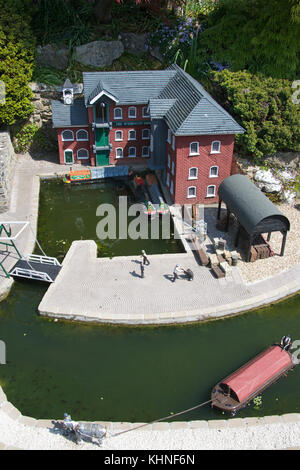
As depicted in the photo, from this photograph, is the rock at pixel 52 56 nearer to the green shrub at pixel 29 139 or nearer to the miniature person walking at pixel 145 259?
the green shrub at pixel 29 139

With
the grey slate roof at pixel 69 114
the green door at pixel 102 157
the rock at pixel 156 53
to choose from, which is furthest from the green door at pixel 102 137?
the rock at pixel 156 53

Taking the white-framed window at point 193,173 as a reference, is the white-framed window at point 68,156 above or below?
below

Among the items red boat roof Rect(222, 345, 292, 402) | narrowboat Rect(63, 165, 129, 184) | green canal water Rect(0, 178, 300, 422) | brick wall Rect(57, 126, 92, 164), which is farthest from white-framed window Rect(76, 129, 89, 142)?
red boat roof Rect(222, 345, 292, 402)

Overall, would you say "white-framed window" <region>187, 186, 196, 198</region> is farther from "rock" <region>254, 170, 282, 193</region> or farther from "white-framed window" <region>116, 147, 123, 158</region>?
"white-framed window" <region>116, 147, 123, 158</region>

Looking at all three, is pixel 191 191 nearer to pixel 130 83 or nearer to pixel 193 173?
pixel 193 173
